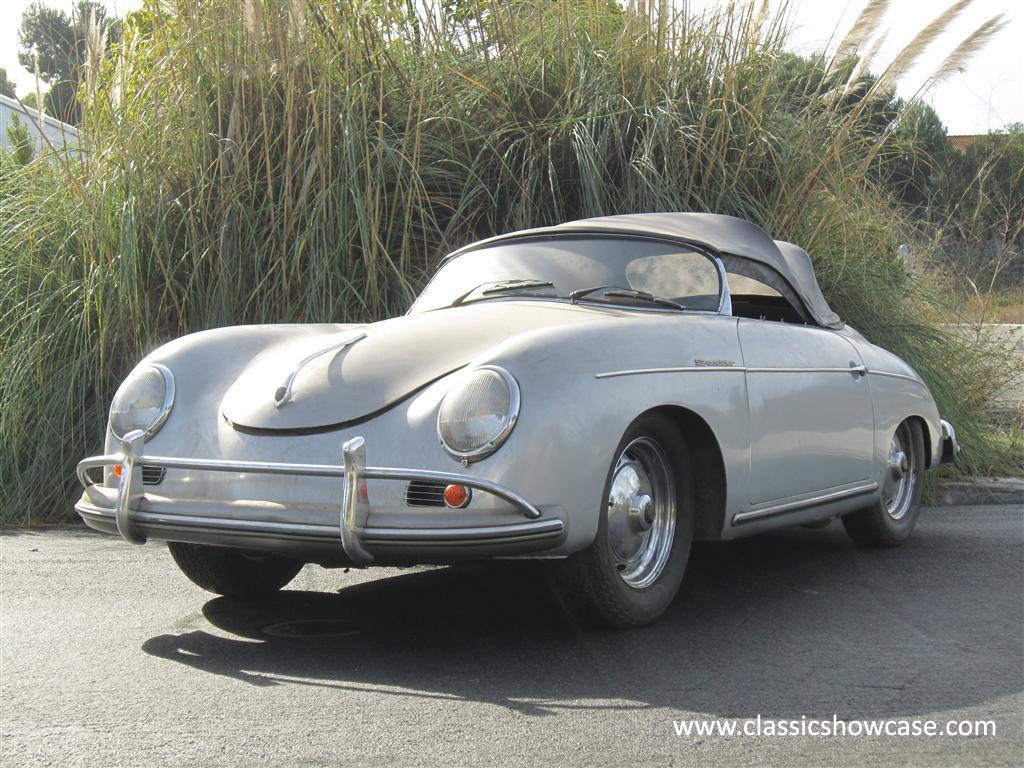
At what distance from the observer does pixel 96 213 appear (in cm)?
664

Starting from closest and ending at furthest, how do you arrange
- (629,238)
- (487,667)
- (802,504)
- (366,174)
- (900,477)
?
1. (487,667)
2. (802,504)
3. (629,238)
4. (900,477)
5. (366,174)

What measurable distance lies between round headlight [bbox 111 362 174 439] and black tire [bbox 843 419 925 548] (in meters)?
2.99

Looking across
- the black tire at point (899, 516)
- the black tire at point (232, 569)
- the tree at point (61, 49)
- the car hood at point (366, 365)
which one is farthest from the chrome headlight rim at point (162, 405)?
the tree at point (61, 49)

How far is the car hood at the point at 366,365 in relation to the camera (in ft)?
11.4

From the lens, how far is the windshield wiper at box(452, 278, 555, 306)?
14.6ft

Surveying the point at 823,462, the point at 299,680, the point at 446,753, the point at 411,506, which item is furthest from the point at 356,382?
the point at 823,462

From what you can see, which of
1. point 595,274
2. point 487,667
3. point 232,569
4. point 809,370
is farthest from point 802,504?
point 232,569

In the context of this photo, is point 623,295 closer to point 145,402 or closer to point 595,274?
point 595,274

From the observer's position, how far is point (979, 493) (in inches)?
273

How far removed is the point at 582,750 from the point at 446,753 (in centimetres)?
31

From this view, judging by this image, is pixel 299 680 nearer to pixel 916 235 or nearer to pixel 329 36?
pixel 329 36

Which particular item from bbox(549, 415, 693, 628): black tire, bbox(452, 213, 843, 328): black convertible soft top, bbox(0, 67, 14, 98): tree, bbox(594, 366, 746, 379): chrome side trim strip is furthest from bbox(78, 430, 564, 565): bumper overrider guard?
bbox(0, 67, 14, 98): tree

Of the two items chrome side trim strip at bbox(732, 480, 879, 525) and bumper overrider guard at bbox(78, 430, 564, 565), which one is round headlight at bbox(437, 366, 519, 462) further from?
chrome side trim strip at bbox(732, 480, 879, 525)

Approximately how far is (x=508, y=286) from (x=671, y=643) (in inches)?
61.6
